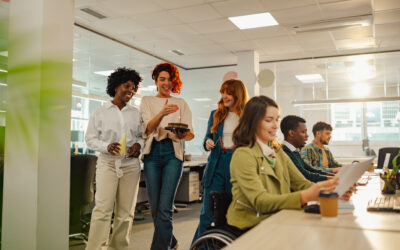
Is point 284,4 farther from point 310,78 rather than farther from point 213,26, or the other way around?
point 310,78

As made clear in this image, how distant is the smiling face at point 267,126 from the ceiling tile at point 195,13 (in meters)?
3.79

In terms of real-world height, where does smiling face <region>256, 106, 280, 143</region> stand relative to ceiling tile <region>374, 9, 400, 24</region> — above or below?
below

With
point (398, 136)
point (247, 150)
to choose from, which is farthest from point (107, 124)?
point (398, 136)

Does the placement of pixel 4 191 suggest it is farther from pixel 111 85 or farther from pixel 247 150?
pixel 247 150

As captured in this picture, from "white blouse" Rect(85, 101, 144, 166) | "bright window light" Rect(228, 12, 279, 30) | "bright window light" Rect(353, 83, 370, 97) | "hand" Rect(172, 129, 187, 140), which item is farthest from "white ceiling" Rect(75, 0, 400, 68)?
"hand" Rect(172, 129, 187, 140)

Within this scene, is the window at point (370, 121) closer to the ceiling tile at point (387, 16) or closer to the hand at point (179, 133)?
the ceiling tile at point (387, 16)

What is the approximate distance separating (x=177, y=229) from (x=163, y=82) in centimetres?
233

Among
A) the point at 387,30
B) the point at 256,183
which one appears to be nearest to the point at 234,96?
the point at 256,183

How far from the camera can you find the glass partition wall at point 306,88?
Answer: 22.2ft

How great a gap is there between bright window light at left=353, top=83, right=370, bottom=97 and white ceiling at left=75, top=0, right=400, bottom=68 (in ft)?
7.66

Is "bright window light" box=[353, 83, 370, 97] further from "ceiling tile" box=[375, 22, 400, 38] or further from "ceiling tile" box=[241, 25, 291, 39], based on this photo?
"ceiling tile" box=[241, 25, 291, 39]

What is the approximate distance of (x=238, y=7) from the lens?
541 centimetres

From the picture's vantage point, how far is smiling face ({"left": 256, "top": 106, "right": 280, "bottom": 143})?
1928mm

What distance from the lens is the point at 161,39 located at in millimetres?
6941
